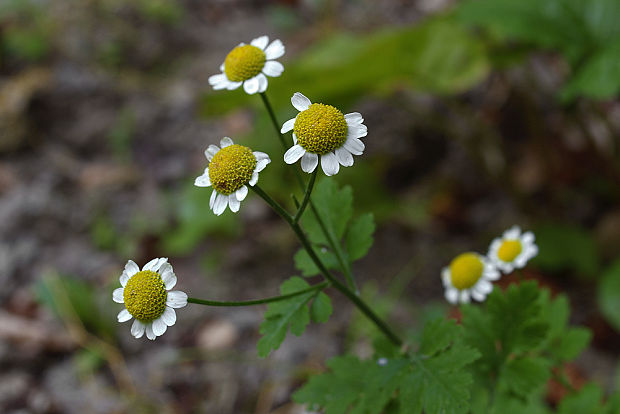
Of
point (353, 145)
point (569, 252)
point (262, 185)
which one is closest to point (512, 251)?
point (353, 145)

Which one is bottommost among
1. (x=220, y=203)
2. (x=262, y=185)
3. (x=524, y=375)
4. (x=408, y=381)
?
(x=262, y=185)

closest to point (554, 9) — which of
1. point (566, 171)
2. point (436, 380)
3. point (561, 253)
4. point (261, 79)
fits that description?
point (566, 171)

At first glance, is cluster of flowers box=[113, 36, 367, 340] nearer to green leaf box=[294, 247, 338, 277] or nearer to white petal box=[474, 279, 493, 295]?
green leaf box=[294, 247, 338, 277]

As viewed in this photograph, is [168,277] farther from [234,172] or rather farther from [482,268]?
[482,268]

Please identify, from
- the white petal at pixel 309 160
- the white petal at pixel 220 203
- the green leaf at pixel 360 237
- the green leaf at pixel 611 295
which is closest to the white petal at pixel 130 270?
the white petal at pixel 220 203

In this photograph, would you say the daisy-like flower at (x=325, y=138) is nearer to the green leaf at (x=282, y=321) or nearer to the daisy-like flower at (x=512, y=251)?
the green leaf at (x=282, y=321)

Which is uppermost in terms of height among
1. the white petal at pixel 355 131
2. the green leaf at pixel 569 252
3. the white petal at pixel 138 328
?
the white petal at pixel 355 131

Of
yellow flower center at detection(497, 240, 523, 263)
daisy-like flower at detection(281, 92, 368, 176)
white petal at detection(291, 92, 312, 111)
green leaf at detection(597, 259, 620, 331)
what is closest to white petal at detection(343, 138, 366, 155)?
daisy-like flower at detection(281, 92, 368, 176)

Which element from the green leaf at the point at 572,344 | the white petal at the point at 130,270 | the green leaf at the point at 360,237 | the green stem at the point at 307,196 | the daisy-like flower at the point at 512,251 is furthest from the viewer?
the daisy-like flower at the point at 512,251
